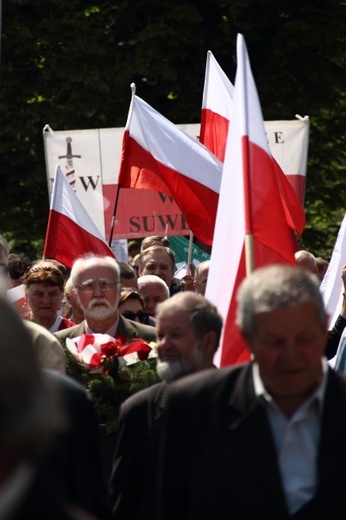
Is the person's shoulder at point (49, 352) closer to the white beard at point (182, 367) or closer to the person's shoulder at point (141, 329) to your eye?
the white beard at point (182, 367)

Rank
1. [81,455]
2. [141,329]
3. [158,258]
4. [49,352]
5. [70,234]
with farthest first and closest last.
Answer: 1. [158,258]
2. [70,234]
3. [141,329]
4. [49,352]
5. [81,455]

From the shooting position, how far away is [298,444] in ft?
9.87

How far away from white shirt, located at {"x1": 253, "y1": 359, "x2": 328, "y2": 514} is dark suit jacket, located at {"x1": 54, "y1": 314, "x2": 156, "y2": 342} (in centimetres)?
283

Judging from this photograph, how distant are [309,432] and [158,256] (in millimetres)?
6834

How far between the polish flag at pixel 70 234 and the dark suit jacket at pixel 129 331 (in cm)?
337

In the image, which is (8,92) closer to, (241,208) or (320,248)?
(320,248)

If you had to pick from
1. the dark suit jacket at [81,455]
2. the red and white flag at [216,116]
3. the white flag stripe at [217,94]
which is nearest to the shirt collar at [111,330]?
the dark suit jacket at [81,455]

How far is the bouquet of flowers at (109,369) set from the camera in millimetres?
5059

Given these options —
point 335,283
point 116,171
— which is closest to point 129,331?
point 335,283

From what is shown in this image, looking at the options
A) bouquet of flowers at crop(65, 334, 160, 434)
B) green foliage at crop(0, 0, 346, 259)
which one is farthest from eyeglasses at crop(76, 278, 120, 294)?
green foliage at crop(0, 0, 346, 259)

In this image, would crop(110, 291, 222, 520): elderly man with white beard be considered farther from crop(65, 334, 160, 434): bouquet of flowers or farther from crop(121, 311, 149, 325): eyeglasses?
crop(121, 311, 149, 325): eyeglasses

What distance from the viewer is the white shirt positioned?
118 inches

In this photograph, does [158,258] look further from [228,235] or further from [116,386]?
[116,386]

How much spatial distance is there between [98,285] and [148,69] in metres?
13.1
